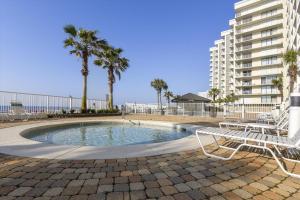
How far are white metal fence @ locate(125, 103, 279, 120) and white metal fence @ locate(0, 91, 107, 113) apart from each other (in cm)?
720

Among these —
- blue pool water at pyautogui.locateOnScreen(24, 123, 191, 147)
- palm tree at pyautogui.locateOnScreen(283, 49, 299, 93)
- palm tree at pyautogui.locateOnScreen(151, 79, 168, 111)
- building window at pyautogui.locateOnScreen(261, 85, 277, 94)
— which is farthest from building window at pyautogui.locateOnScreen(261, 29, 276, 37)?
blue pool water at pyautogui.locateOnScreen(24, 123, 191, 147)

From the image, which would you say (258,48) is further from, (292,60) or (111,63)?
(111,63)

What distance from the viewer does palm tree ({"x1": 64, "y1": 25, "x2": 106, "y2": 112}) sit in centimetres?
1706

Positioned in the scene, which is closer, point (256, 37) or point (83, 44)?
point (83, 44)

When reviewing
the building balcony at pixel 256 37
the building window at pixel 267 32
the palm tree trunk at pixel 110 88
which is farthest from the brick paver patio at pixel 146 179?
the building window at pixel 267 32

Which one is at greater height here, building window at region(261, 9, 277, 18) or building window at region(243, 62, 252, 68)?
building window at region(261, 9, 277, 18)

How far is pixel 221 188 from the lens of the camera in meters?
2.54

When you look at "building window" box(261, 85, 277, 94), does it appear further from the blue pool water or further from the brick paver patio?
the brick paver patio

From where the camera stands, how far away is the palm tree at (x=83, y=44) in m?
17.1

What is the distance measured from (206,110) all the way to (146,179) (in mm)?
15504

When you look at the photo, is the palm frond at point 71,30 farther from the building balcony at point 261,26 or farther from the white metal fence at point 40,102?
the building balcony at point 261,26

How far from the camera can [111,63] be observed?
22781 millimetres

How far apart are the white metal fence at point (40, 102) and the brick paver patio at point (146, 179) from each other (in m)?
9.05

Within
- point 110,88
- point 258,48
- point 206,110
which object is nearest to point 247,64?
point 258,48
